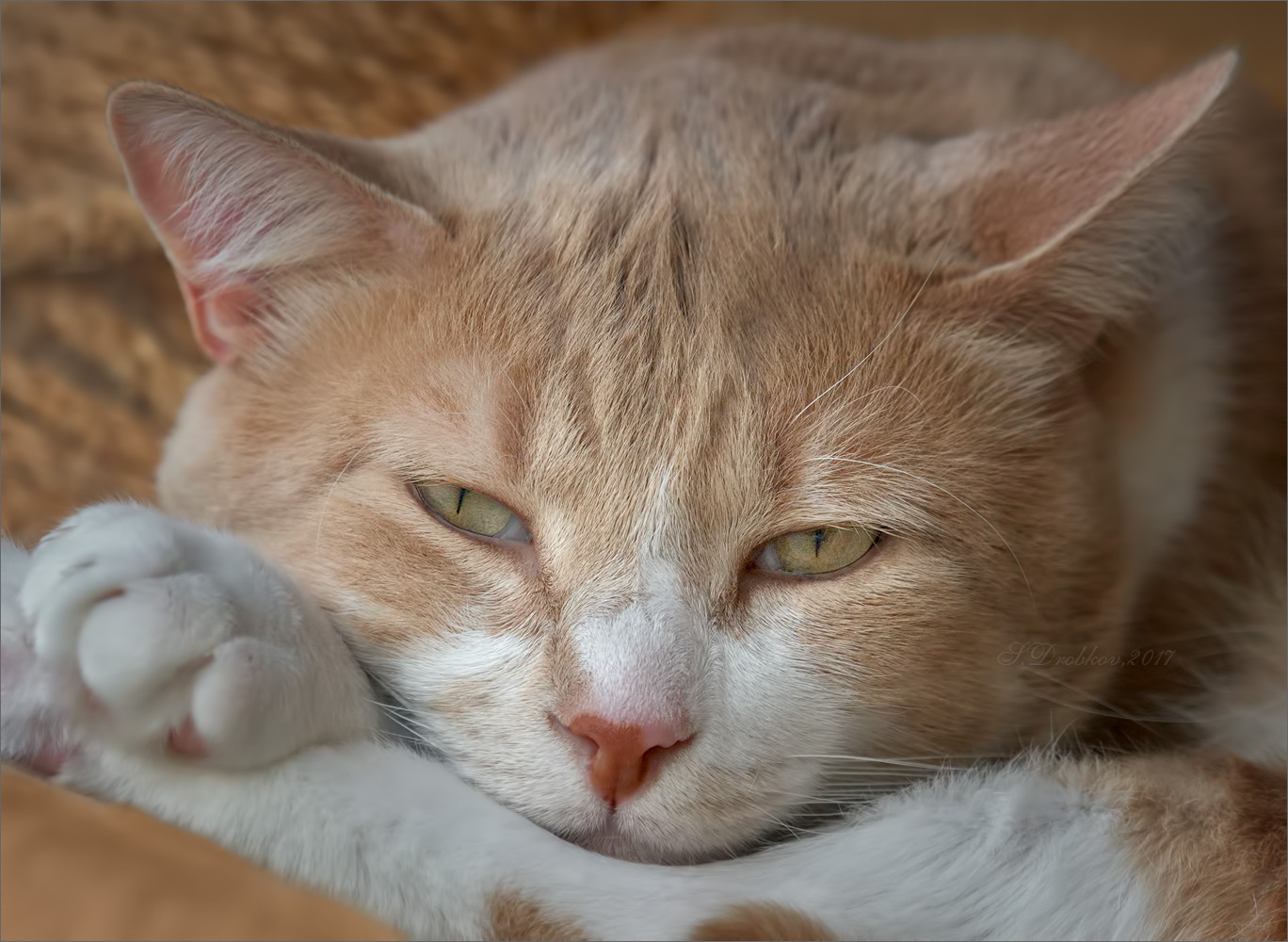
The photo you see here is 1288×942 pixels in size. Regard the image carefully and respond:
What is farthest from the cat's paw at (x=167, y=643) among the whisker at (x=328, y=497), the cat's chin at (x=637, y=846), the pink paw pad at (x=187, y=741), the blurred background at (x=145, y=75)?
the blurred background at (x=145, y=75)

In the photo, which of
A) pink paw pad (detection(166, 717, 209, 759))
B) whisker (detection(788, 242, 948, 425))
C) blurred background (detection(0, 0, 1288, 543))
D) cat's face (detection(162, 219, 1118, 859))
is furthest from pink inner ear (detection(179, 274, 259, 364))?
whisker (detection(788, 242, 948, 425))

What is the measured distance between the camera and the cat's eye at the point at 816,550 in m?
1.17

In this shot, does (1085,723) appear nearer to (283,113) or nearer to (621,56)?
(621,56)

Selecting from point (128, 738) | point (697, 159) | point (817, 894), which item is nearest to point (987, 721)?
point (817, 894)

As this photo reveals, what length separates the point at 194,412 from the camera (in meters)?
1.48

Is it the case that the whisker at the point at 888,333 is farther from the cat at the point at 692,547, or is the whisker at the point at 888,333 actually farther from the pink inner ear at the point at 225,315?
the pink inner ear at the point at 225,315

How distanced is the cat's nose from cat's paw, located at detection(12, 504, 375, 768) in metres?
0.25

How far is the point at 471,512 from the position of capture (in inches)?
46.7

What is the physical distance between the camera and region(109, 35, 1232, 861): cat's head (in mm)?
1102

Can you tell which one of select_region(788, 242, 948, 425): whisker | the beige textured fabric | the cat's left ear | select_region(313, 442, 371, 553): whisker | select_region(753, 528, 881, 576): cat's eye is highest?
the cat's left ear

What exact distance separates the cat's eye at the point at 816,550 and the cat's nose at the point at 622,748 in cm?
21

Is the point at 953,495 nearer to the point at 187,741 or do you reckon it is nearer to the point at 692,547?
the point at 692,547

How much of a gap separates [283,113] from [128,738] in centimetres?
140

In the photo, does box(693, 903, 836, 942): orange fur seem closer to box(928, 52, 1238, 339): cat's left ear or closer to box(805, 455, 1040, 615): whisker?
box(805, 455, 1040, 615): whisker
